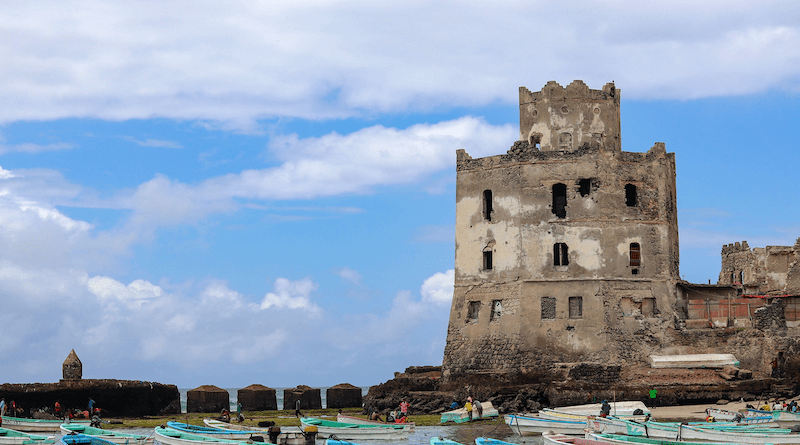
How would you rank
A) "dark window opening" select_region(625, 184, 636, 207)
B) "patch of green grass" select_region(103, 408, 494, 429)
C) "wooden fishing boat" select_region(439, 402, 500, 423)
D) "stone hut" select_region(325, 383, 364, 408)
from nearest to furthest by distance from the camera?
"wooden fishing boat" select_region(439, 402, 500, 423) < "patch of green grass" select_region(103, 408, 494, 429) < "dark window opening" select_region(625, 184, 636, 207) < "stone hut" select_region(325, 383, 364, 408)

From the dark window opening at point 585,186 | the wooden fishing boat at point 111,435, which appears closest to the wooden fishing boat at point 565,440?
the wooden fishing boat at point 111,435

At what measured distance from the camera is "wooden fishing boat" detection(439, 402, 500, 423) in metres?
45.8

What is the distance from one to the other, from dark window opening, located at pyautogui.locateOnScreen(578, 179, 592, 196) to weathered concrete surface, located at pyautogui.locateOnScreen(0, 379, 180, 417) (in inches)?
868

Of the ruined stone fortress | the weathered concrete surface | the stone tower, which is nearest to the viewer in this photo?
the weathered concrete surface

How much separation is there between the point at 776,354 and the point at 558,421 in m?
13.6

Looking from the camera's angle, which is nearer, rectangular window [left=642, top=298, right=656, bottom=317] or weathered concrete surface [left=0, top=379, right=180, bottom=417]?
weathered concrete surface [left=0, top=379, right=180, bottom=417]

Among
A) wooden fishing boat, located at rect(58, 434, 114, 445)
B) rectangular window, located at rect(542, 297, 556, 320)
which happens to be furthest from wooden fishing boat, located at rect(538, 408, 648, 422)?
wooden fishing boat, located at rect(58, 434, 114, 445)

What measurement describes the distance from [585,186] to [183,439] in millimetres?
24930

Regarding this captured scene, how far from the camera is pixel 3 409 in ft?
150

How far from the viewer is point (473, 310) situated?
54438 mm

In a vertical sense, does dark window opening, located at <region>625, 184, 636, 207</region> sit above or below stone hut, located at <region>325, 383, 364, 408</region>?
above

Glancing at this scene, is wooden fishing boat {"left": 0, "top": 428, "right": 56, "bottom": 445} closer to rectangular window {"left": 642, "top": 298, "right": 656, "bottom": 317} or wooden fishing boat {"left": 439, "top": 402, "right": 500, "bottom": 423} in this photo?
wooden fishing boat {"left": 439, "top": 402, "right": 500, "bottom": 423}

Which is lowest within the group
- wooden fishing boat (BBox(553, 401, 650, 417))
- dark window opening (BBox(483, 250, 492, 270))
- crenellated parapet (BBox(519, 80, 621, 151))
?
wooden fishing boat (BBox(553, 401, 650, 417))

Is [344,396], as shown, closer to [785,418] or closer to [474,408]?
[474,408]
